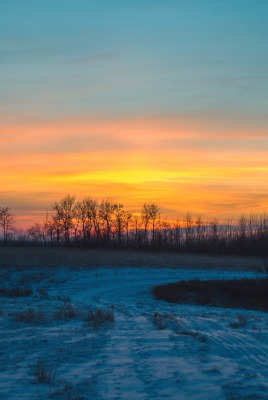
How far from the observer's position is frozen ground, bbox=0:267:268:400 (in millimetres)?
7086

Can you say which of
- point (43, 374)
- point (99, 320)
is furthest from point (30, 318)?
point (43, 374)

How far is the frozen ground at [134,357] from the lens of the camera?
23.2 feet

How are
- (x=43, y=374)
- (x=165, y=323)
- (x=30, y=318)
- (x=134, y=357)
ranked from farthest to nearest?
(x=30, y=318)
(x=165, y=323)
(x=134, y=357)
(x=43, y=374)

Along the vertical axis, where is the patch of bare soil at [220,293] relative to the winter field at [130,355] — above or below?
below

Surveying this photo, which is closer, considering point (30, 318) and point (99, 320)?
point (99, 320)

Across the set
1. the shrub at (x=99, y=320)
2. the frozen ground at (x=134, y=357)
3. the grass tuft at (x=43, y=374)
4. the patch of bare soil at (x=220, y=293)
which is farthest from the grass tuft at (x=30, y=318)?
the patch of bare soil at (x=220, y=293)

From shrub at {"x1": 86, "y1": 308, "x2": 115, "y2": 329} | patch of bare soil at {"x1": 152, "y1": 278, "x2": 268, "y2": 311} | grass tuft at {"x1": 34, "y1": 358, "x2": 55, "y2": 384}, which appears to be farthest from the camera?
patch of bare soil at {"x1": 152, "y1": 278, "x2": 268, "y2": 311}

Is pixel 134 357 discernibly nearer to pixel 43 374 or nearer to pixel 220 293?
pixel 43 374

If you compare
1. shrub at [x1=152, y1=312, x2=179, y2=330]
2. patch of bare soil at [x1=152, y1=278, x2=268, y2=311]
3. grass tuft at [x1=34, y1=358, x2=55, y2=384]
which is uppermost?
grass tuft at [x1=34, y1=358, x2=55, y2=384]

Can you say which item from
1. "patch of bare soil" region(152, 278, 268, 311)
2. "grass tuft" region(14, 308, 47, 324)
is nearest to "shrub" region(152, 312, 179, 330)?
"grass tuft" region(14, 308, 47, 324)

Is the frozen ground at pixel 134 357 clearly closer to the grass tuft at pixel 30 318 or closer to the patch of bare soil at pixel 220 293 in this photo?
the grass tuft at pixel 30 318

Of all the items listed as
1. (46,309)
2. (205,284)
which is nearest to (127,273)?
(205,284)

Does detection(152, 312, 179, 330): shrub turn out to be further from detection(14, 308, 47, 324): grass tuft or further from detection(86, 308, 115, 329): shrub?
detection(14, 308, 47, 324): grass tuft

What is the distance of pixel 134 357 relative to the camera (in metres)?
9.07
